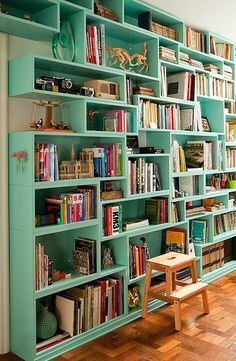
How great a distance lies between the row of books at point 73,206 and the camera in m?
2.66

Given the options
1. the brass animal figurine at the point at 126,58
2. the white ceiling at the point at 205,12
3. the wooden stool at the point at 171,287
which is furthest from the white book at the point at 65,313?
the white ceiling at the point at 205,12

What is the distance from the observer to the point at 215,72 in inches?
169

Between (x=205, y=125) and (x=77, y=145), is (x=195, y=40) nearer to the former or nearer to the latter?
(x=205, y=125)

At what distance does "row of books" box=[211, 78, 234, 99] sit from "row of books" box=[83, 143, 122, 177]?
175cm

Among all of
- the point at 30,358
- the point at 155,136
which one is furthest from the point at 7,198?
the point at 155,136

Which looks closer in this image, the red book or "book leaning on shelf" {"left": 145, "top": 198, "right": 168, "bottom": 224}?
the red book

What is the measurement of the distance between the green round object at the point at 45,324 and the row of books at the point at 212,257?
193 cm

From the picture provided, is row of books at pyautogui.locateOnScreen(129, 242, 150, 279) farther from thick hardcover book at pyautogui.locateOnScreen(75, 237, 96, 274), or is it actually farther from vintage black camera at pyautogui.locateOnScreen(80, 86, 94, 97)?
vintage black camera at pyautogui.locateOnScreen(80, 86, 94, 97)

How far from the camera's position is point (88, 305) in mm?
2828

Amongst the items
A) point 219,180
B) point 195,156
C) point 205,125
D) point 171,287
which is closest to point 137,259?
point 171,287

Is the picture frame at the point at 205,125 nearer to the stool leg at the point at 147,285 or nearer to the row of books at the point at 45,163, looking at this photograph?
the stool leg at the point at 147,285

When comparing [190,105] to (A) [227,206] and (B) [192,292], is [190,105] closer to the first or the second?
(A) [227,206]

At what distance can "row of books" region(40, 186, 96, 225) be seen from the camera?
2658 mm

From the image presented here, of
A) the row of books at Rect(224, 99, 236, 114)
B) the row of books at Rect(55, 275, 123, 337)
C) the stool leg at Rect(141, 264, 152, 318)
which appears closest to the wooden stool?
the stool leg at Rect(141, 264, 152, 318)
